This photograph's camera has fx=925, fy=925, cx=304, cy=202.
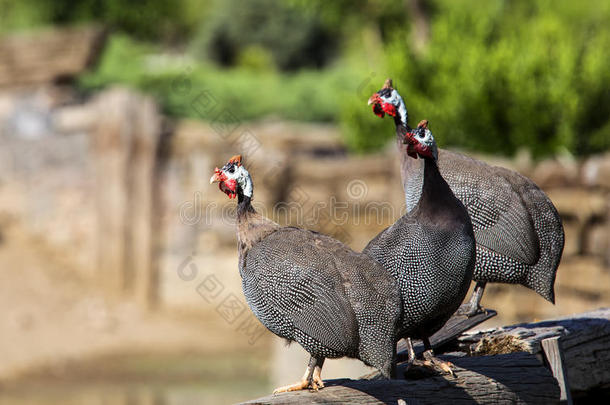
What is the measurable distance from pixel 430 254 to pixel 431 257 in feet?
0.04

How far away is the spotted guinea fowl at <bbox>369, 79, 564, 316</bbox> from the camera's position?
11.8ft

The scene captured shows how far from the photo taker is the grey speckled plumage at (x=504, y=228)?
3.59m

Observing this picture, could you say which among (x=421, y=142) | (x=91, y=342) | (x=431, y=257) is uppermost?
(x=91, y=342)

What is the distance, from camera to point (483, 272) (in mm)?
3613

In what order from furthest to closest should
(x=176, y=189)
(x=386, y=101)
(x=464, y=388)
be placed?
1. (x=176, y=189)
2. (x=386, y=101)
3. (x=464, y=388)

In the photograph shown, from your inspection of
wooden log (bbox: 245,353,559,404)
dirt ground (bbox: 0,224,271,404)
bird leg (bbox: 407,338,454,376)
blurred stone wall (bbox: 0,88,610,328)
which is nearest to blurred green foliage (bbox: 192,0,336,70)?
blurred stone wall (bbox: 0,88,610,328)

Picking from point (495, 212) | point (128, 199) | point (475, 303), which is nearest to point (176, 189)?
point (128, 199)

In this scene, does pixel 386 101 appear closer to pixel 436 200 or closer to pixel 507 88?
pixel 436 200

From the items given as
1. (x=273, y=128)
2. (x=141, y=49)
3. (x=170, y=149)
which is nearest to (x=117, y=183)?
(x=170, y=149)

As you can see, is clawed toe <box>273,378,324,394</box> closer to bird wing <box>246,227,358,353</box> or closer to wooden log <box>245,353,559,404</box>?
wooden log <box>245,353,559,404</box>

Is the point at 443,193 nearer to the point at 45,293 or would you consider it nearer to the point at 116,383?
the point at 116,383

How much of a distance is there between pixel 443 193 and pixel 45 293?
9.67 meters

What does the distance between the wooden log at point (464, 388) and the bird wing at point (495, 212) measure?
415 mm

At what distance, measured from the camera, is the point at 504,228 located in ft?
11.8
